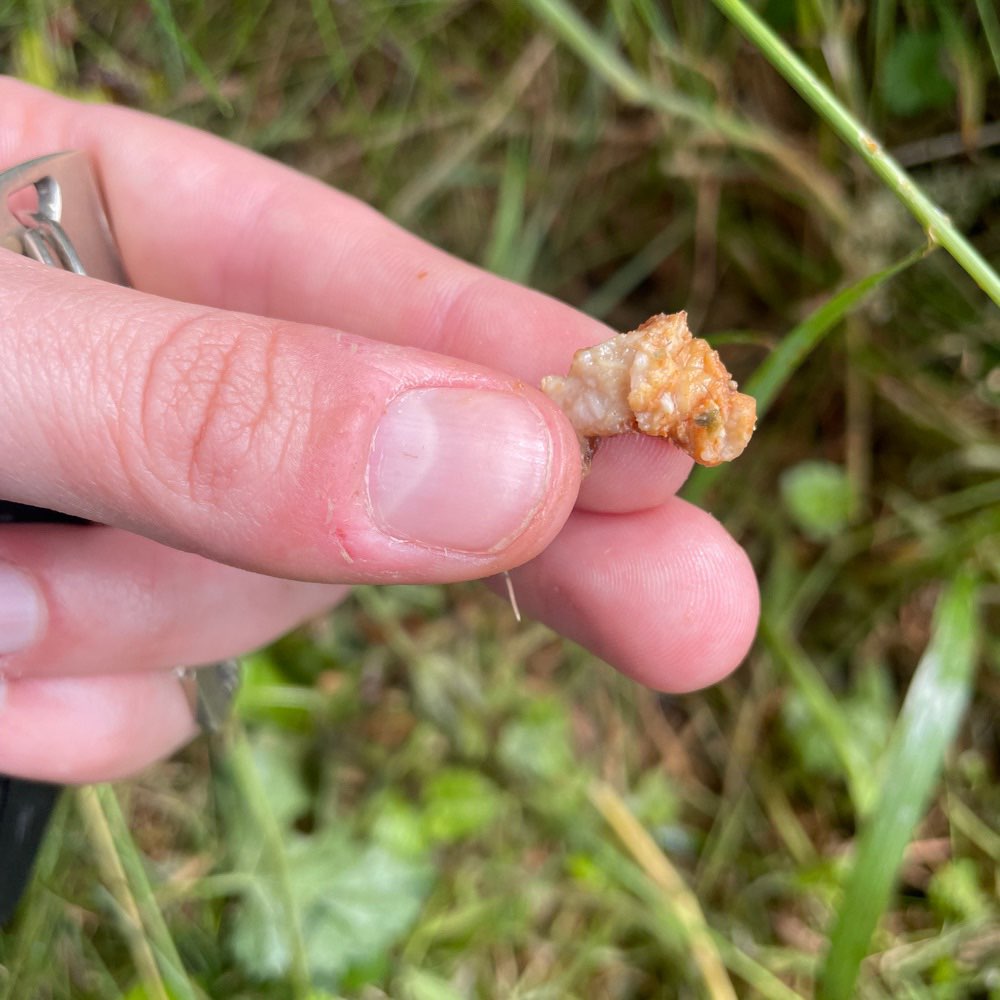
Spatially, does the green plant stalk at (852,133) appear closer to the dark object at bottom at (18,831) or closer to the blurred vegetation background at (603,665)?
the blurred vegetation background at (603,665)

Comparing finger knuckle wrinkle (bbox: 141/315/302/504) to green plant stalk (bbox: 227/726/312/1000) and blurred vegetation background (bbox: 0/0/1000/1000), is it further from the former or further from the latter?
green plant stalk (bbox: 227/726/312/1000)

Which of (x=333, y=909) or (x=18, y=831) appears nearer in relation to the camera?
(x=18, y=831)

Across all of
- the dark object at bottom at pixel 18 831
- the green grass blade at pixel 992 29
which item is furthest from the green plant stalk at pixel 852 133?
the dark object at bottom at pixel 18 831

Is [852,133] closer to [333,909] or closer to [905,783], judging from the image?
[905,783]

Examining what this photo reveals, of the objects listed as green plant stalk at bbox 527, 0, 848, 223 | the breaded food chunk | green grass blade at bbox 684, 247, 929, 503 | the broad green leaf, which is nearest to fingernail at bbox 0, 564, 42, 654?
the broad green leaf

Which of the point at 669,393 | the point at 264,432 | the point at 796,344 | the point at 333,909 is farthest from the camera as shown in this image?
the point at 333,909

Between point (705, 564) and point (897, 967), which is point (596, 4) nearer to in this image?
point (705, 564)

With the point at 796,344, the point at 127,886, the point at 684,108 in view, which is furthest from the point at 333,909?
the point at 684,108

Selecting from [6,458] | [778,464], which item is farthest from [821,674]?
[6,458]
